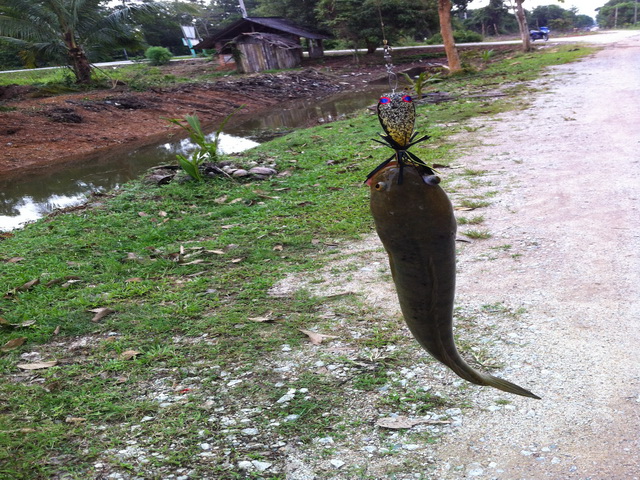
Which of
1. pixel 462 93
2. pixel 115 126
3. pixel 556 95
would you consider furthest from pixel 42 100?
pixel 556 95

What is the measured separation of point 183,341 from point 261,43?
103 feet

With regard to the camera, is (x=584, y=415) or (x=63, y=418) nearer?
(x=584, y=415)

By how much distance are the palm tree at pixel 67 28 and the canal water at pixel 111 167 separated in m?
6.90

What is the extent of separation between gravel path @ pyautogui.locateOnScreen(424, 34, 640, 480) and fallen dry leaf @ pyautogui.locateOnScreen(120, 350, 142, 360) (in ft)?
7.30

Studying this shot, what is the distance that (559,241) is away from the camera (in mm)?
4805

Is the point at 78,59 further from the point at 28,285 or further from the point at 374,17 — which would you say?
the point at 28,285

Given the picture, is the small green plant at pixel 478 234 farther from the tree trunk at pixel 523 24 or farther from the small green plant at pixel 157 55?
the small green plant at pixel 157 55

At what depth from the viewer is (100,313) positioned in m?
4.45

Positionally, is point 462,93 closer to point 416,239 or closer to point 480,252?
point 480,252

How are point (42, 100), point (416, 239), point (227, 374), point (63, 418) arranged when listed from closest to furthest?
point (416, 239) < point (63, 418) < point (227, 374) < point (42, 100)

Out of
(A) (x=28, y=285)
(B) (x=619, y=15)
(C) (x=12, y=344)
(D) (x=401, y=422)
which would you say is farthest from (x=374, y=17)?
(B) (x=619, y=15)

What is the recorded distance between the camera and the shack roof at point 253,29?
33281mm

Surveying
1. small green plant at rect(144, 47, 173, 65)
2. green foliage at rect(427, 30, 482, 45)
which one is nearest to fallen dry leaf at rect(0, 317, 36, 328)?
small green plant at rect(144, 47, 173, 65)

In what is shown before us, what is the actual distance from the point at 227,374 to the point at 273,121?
16.8m
